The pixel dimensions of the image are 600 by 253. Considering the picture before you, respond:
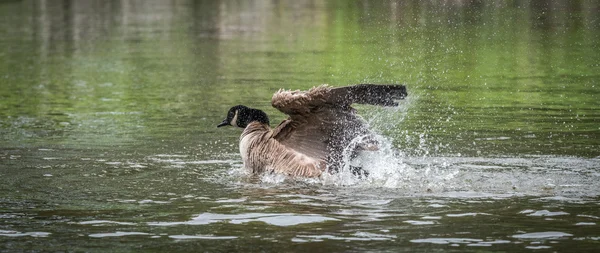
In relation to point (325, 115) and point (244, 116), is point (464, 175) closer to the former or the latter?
point (325, 115)

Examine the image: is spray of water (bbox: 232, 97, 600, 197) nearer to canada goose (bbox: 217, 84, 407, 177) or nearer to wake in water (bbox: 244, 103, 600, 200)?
wake in water (bbox: 244, 103, 600, 200)

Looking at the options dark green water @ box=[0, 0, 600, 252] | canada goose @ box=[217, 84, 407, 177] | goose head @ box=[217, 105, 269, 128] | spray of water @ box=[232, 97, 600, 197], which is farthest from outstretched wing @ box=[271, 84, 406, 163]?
goose head @ box=[217, 105, 269, 128]

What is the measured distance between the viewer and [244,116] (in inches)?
521

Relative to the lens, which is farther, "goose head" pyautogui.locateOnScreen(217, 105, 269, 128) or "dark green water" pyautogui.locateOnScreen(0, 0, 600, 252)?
"goose head" pyautogui.locateOnScreen(217, 105, 269, 128)

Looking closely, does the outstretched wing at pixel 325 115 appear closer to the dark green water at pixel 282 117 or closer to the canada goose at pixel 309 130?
the canada goose at pixel 309 130

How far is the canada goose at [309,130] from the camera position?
11.1m

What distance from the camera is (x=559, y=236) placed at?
8.88m

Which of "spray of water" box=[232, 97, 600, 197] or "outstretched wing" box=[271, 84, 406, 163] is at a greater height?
"outstretched wing" box=[271, 84, 406, 163]

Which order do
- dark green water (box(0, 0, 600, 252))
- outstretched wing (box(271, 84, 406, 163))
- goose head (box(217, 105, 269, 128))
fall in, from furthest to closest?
goose head (box(217, 105, 269, 128)) → outstretched wing (box(271, 84, 406, 163)) → dark green water (box(0, 0, 600, 252))

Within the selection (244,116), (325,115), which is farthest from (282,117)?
(325,115)

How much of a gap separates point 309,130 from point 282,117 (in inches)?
252

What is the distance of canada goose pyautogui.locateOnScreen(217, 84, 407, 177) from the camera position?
11.1 metres

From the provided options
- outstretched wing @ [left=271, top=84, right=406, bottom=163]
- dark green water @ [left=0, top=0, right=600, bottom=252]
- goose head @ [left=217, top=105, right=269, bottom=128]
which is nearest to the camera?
dark green water @ [left=0, top=0, right=600, bottom=252]

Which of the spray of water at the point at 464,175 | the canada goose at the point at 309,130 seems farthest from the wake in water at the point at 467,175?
the canada goose at the point at 309,130
